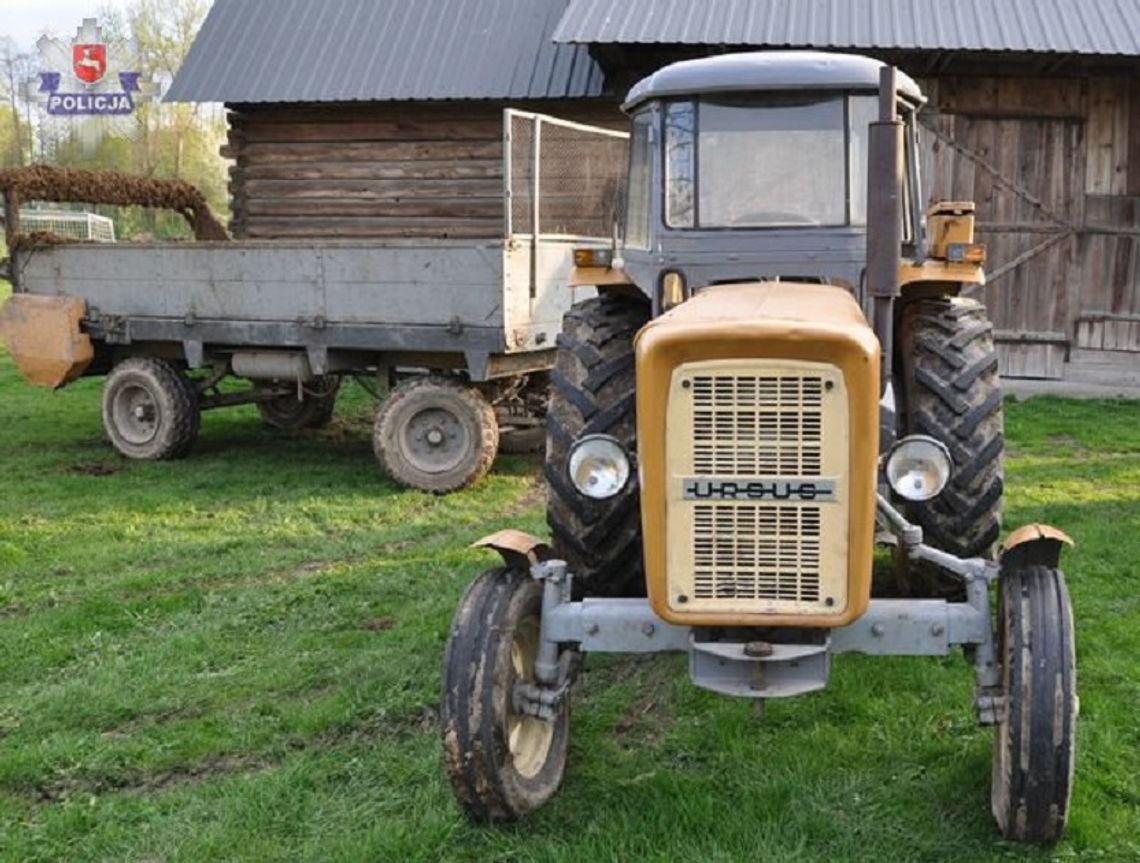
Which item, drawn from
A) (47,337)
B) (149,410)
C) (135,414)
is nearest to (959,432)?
(149,410)

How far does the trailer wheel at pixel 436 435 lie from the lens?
8.95m

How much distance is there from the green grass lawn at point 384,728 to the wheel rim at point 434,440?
94cm

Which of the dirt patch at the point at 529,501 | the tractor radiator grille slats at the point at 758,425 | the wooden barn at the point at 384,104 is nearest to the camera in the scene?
the tractor radiator grille slats at the point at 758,425

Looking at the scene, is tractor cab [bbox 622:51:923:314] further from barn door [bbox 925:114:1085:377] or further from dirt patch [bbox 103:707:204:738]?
barn door [bbox 925:114:1085:377]

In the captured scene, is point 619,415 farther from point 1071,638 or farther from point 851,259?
point 1071,638

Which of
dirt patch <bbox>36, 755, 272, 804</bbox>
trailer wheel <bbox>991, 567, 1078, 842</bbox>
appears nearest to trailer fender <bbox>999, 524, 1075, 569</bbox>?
trailer wheel <bbox>991, 567, 1078, 842</bbox>

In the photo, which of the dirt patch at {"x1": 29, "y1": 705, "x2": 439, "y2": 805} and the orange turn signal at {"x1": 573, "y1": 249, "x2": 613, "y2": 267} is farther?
the orange turn signal at {"x1": 573, "y1": 249, "x2": 613, "y2": 267}

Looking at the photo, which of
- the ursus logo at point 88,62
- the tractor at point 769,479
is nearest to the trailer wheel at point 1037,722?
the tractor at point 769,479

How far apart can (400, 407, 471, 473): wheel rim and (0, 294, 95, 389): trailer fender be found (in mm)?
3107

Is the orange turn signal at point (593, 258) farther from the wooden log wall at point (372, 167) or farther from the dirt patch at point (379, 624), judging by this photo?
the wooden log wall at point (372, 167)

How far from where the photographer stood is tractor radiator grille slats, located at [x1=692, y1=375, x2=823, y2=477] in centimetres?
354

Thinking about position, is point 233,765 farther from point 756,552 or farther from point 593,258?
point 593,258

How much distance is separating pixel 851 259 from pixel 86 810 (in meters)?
3.29

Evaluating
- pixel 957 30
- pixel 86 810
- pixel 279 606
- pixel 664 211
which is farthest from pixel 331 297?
pixel 957 30
